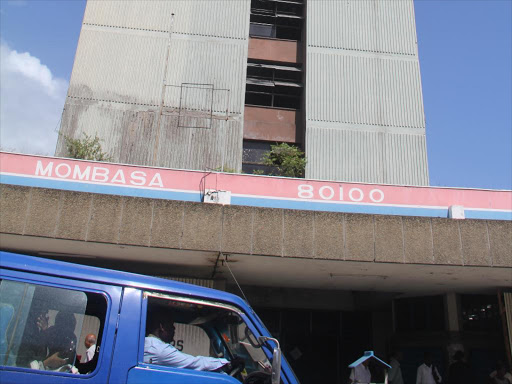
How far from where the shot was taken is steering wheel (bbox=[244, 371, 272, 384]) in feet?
10.5

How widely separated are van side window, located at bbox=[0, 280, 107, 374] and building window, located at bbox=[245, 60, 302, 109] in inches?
840

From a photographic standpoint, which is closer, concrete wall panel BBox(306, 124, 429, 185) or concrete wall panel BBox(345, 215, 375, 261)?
concrete wall panel BBox(345, 215, 375, 261)

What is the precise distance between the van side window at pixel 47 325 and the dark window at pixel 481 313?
938 cm

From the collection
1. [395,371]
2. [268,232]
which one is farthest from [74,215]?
[395,371]

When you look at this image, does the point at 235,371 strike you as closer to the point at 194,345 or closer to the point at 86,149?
the point at 194,345

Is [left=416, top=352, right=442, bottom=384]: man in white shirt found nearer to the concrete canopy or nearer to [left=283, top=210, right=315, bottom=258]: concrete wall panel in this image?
the concrete canopy

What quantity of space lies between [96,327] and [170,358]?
533 mm

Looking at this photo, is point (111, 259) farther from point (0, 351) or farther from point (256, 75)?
point (256, 75)

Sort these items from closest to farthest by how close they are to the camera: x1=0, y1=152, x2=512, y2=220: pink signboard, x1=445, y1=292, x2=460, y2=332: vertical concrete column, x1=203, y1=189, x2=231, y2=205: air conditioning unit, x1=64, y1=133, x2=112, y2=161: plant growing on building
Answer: x1=445, y1=292, x2=460, y2=332: vertical concrete column → x1=203, y1=189, x2=231, y2=205: air conditioning unit → x1=0, y1=152, x2=512, y2=220: pink signboard → x1=64, y1=133, x2=112, y2=161: plant growing on building

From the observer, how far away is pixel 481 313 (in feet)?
34.0

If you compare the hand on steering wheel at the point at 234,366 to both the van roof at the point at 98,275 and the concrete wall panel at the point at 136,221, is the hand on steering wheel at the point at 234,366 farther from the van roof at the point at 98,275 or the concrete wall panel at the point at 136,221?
the concrete wall panel at the point at 136,221

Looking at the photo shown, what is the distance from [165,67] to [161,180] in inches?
484

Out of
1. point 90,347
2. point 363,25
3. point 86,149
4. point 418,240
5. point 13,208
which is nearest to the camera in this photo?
point 90,347

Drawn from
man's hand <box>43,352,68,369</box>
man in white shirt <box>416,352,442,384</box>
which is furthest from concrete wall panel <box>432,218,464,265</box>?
man's hand <box>43,352,68,369</box>
